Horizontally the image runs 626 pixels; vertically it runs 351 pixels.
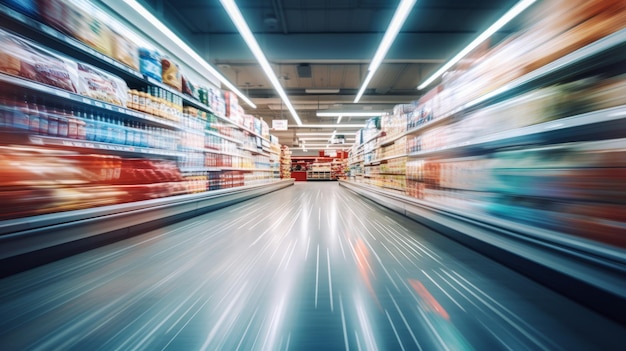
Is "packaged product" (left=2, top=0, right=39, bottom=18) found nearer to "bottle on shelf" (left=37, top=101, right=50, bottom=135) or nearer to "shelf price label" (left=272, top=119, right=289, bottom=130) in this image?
"bottle on shelf" (left=37, top=101, right=50, bottom=135)

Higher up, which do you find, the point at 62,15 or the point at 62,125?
the point at 62,15

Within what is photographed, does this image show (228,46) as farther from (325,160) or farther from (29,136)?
(325,160)

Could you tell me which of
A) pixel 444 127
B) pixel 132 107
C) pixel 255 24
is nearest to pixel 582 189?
pixel 444 127

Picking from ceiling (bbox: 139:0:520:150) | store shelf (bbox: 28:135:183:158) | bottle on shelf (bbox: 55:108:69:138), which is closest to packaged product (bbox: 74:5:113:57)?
bottle on shelf (bbox: 55:108:69:138)

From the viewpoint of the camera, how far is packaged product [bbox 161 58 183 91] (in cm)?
247

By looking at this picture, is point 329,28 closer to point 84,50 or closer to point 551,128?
point 84,50

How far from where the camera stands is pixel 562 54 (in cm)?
105

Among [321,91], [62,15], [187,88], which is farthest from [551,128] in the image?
[321,91]

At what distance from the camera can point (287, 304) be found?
0.93 metres

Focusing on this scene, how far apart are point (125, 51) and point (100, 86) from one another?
51 cm

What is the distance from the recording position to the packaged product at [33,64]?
1.17 m

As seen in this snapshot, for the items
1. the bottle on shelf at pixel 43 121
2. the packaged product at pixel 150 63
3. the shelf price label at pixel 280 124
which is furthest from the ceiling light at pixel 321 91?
the bottle on shelf at pixel 43 121

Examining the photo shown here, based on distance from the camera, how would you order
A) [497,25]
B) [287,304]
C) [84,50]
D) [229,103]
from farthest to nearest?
[229,103], [497,25], [84,50], [287,304]

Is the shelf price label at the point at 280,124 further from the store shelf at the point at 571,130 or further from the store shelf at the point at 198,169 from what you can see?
the store shelf at the point at 571,130
